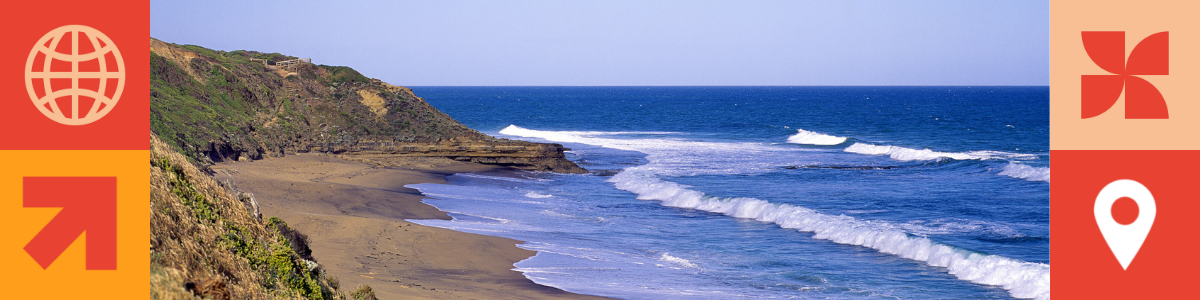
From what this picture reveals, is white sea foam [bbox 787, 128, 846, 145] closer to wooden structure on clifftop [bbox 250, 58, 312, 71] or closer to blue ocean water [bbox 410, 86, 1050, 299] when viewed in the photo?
blue ocean water [bbox 410, 86, 1050, 299]

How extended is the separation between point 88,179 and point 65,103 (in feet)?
1.90

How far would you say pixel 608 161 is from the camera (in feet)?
131

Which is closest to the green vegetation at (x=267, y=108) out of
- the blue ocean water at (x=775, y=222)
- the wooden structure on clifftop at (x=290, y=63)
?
the wooden structure on clifftop at (x=290, y=63)

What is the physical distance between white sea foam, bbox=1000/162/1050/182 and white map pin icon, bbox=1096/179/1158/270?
81.0ft

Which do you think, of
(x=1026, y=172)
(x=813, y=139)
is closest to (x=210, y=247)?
(x=1026, y=172)

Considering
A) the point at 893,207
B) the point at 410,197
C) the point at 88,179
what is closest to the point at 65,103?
the point at 88,179

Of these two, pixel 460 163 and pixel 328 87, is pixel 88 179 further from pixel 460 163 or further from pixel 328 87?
pixel 328 87

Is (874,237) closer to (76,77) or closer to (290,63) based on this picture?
(76,77)

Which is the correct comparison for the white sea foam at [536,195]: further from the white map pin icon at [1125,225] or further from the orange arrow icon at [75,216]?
the orange arrow icon at [75,216]

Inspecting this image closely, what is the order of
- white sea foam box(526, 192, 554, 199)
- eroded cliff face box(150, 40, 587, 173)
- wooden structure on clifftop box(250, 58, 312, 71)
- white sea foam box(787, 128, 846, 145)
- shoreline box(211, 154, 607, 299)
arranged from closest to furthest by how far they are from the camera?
shoreline box(211, 154, 607, 299) < white sea foam box(526, 192, 554, 199) < eroded cliff face box(150, 40, 587, 173) < wooden structure on clifftop box(250, 58, 312, 71) < white sea foam box(787, 128, 846, 145)

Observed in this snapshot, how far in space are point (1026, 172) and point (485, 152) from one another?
2141cm

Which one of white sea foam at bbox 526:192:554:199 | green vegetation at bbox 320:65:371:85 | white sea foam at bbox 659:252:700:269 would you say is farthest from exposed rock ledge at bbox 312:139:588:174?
white sea foam at bbox 659:252:700:269

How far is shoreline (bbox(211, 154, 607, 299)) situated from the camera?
1263 cm

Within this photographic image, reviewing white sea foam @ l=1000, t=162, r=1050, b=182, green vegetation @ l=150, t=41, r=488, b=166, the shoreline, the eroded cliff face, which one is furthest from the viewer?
white sea foam @ l=1000, t=162, r=1050, b=182
